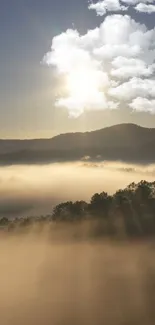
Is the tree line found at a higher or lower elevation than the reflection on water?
higher

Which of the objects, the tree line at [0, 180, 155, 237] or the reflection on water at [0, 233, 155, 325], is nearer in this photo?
the reflection on water at [0, 233, 155, 325]

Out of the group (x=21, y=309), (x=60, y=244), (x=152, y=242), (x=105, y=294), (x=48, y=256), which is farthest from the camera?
(x=60, y=244)

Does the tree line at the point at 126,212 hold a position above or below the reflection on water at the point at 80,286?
above

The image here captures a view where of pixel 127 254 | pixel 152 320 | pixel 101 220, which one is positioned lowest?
pixel 152 320

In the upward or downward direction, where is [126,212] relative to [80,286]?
upward

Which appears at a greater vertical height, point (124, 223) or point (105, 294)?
point (124, 223)

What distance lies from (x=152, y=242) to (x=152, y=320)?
3220 inches

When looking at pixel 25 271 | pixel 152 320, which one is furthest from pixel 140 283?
pixel 25 271

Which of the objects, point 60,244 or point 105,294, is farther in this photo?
point 60,244

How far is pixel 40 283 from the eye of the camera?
132000 millimetres

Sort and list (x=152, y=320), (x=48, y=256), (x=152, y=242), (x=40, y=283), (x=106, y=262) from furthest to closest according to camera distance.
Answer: (x=48, y=256) → (x=152, y=242) → (x=106, y=262) → (x=40, y=283) → (x=152, y=320)

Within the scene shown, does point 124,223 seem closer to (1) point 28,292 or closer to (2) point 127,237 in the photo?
(2) point 127,237

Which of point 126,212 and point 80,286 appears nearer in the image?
point 80,286

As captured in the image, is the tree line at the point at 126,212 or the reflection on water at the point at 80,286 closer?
the reflection on water at the point at 80,286
